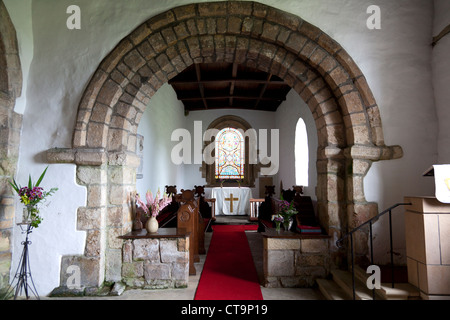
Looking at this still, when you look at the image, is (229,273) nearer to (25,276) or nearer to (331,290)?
(331,290)

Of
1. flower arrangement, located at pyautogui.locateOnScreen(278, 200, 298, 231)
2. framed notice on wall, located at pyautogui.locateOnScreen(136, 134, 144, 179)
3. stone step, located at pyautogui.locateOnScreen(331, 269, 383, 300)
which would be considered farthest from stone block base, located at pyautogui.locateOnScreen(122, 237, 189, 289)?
framed notice on wall, located at pyautogui.locateOnScreen(136, 134, 144, 179)

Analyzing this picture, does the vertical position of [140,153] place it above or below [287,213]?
above

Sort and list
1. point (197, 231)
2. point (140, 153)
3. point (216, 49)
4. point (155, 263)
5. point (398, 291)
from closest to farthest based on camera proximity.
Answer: point (398, 291)
point (155, 263)
point (216, 49)
point (197, 231)
point (140, 153)

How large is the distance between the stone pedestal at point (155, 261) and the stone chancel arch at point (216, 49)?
16 cm

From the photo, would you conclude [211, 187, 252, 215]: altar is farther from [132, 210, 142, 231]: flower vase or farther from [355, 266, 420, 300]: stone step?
[355, 266, 420, 300]: stone step

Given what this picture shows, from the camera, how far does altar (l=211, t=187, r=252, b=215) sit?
812 cm

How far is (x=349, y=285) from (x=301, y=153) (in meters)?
3.75

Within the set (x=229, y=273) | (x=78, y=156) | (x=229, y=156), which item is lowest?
(x=229, y=273)

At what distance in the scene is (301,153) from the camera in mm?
6188

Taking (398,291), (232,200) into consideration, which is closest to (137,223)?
(398,291)

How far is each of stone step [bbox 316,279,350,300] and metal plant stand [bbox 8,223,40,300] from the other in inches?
122

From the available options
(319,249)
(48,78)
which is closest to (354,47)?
(319,249)
